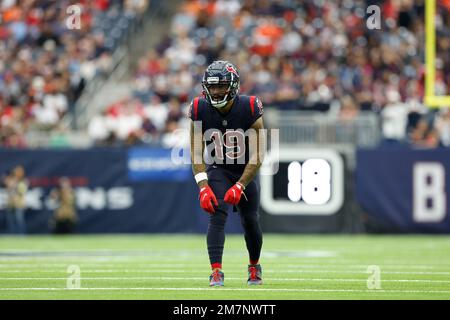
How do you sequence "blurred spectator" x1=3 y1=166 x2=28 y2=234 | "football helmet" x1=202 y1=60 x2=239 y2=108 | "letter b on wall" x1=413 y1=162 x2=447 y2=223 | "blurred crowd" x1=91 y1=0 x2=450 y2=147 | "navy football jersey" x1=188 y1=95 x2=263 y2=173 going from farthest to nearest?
"blurred crowd" x1=91 y1=0 x2=450 y2=147
"blurred spectator" x1=3 y1=166 x2=28 y2=234
"letter b on wall" x1=413 y1=162 x2=447 y2=223
"navy football jersey" x1=188 y1=95 x2=263 y2=173
"football helmet" x1=202 y1=60 x2=239 y2=108

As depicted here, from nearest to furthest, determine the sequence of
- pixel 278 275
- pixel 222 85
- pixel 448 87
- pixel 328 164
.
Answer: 1. pixel 222 85
2. pixel 278 275
3. pixel 328 164
4. pixel 448 87

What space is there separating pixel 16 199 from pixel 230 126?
10.8 metres

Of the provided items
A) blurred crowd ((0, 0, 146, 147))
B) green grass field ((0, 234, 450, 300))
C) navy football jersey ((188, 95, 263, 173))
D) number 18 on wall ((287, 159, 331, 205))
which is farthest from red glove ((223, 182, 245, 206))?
blurred crowd ((0, 0, 146, 147))

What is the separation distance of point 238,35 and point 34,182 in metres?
5.91

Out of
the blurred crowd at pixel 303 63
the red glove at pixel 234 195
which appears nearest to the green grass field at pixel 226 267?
the red glove at pixel 234 195

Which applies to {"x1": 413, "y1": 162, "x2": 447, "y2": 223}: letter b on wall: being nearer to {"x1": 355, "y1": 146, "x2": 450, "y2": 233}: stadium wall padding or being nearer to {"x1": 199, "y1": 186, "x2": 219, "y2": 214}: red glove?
{"x1": 355, "y1": 146, "x2": 450, "y2": 233}: stadium wall padding

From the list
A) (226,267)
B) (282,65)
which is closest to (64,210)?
(282,65)

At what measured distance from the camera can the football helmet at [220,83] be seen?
9.23 meters

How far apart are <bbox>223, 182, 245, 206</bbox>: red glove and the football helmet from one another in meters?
0.75

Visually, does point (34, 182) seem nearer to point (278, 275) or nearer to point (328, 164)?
point (328, 164)

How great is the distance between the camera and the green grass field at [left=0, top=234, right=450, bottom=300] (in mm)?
8727
